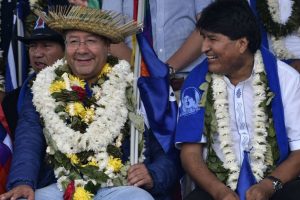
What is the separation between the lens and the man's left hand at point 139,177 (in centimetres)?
474

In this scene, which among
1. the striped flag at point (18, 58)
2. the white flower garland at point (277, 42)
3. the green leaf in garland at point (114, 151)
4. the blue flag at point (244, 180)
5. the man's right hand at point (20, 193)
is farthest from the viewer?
the striped flag at point (18, 58)

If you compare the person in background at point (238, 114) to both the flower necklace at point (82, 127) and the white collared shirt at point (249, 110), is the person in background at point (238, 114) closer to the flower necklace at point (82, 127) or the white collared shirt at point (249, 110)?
the white collared shirt at point (249, 110)

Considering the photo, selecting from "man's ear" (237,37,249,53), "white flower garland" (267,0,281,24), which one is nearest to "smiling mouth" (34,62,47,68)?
"man's ear" (237,37,249,53)

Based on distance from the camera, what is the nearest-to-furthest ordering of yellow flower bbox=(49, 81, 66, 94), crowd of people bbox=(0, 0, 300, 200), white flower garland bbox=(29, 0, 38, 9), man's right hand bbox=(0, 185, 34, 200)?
man's right hand bbox=(0, 185, 34, 200) < crowd of people bbox=(0, 0, 300, 200) < yellow flower bbox=(49, 81, 66, 94) < white flower garland bbox=(29, 0, 38, 9)

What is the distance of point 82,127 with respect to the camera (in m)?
4.89

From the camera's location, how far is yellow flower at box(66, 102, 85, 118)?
4.86 meters

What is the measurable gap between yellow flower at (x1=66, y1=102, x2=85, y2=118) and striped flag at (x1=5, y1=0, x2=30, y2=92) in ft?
6.11

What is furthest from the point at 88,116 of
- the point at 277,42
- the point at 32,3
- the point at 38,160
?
the point at 32,3

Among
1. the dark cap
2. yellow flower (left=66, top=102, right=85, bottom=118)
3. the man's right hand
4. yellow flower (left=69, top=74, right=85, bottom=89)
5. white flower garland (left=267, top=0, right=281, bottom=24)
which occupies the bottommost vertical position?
the man's right hand

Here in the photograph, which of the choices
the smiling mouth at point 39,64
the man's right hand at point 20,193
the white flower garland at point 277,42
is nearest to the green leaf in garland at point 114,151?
the man's right hand at point 20,193

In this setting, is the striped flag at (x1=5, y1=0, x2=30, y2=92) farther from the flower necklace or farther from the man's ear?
the man's ear

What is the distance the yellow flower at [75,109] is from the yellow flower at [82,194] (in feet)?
1.68

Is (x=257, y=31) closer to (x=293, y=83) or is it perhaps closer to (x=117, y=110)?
(x=293, y=83)

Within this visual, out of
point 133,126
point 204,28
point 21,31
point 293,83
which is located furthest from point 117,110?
point 21,31
